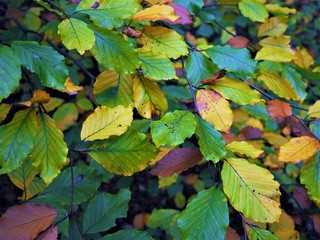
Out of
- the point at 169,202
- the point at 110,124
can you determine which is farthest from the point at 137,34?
the point at 169,202

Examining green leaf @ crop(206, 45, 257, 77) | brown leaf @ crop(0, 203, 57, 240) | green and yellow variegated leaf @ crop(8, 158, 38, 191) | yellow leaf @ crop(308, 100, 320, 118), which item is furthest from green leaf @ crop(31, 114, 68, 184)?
yellow leaf @ crop(308, 100, 320, 118)

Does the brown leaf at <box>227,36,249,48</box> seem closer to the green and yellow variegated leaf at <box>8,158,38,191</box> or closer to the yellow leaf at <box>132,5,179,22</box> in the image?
the yellow leaf at <box>132,5,179,22</box>

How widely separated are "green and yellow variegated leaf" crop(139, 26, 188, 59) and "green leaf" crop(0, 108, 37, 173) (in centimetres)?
33

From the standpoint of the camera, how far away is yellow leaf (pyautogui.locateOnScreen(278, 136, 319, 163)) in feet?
2.51

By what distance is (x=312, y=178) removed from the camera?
0.76 m

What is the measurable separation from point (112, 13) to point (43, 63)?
185 millimetres

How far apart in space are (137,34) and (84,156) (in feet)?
4.81

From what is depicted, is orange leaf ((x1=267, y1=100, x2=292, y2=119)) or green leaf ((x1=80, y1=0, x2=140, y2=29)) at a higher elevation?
green leaf ((x1=80, y1=0, x2=140, y2=29))

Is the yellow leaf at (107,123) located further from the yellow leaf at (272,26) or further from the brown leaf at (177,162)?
the yellow leaf at (272,26)

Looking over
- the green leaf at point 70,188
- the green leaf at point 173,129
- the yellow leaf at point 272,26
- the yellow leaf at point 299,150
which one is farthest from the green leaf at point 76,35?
the yellow leaf at point 272,26

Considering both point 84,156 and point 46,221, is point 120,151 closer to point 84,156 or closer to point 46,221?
point 46,221

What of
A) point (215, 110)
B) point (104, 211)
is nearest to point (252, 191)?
point (215, 110)

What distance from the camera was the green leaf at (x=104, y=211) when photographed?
0.82 m

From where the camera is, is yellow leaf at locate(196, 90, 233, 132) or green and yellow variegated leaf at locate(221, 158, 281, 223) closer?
green and yellow variegated leaf at locate(221, 158, 281, 223)
